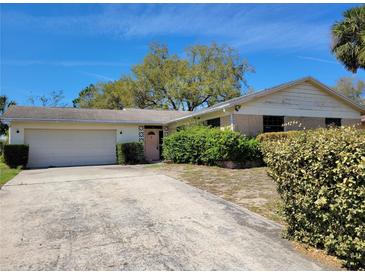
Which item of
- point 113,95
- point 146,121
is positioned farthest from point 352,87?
point 146,121

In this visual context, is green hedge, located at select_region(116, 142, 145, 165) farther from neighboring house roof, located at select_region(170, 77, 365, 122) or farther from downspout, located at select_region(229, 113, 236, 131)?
downspout, located at select_region(229, 113, 236, 131)

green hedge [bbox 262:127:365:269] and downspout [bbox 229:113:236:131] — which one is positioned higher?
downspout [bbox 229:113:236:131]

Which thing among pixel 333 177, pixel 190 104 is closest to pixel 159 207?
pixel 333 177

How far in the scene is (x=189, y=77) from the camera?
33188 millimetres

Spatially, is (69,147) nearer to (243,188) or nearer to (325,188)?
(243,188)

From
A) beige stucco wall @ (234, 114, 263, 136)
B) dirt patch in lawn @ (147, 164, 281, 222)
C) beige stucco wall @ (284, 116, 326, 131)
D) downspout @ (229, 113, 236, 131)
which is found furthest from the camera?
beige stucco wall @ (284, 116, 326, 131)

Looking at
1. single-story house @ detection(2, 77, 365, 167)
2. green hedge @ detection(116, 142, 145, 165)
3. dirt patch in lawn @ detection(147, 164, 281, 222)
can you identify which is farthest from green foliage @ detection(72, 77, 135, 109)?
dirt patch in lawn @ detection(147, 164, 281, 222)

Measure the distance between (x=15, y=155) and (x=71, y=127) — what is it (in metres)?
3.46

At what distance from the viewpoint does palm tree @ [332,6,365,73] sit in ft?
51.2

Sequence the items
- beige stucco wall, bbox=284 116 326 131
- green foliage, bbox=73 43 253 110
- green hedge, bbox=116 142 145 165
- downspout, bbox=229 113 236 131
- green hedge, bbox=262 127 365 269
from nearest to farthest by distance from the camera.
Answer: green hedge, bbox=262 127 365 269, downspout, bbox=229 113 236 131, beige stucco wall, bbox=284 116 326 131, green hedge, bbox=116 142 145 165, green foliage, bbox=73 43 253 110

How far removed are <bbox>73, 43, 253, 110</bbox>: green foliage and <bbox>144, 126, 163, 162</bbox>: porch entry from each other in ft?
44.7

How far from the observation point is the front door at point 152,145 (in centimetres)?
1945

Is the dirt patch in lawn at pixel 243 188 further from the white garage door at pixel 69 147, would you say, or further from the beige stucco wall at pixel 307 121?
the white garage door at pixel 69 147

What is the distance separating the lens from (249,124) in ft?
47.3
